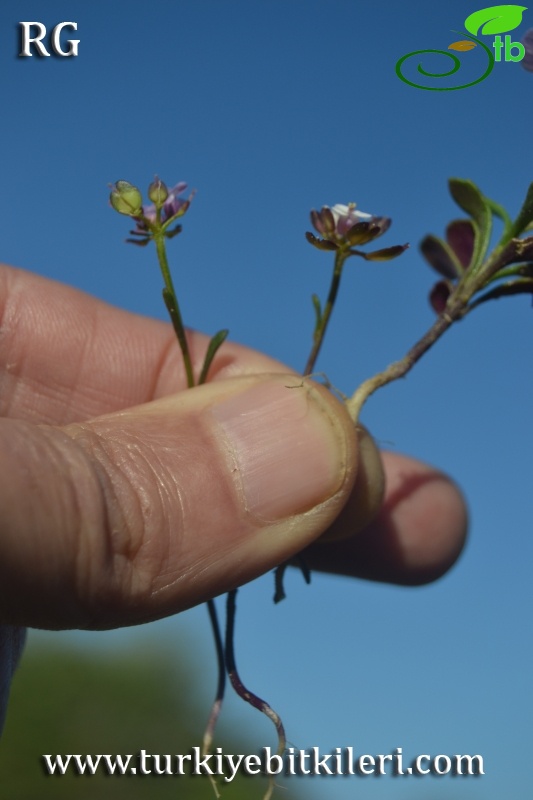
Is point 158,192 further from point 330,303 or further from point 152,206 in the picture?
point 330,303

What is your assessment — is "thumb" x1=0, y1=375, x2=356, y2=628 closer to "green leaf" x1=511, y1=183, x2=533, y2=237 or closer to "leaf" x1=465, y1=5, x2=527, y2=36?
"green leaf" x1=511, y1=183, x2=533, y2=237

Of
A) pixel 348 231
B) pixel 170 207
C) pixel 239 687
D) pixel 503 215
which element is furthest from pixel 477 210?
pixel 239 687

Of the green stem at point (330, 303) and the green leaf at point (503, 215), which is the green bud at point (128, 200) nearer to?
the green stem at point (330, 303)

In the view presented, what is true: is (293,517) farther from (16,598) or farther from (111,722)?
(111,722)

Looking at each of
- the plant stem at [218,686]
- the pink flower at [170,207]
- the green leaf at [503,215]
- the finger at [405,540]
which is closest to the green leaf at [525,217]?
the green leaf at [503,215]

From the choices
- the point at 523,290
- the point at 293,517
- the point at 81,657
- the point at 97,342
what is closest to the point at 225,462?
the point at 293,517

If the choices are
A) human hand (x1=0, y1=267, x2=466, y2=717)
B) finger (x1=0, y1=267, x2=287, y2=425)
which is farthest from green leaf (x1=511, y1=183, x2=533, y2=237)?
finger (x1=0, y1=267, x2=287, y2=425)
